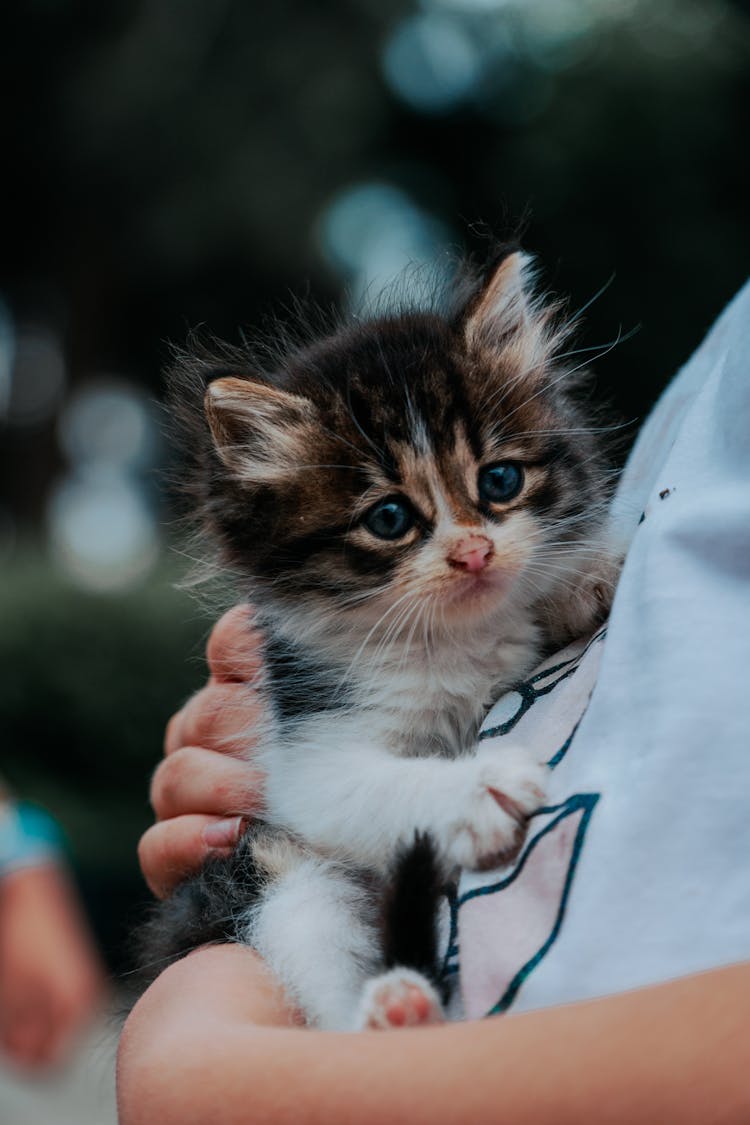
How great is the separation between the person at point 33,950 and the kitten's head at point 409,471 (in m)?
2.40

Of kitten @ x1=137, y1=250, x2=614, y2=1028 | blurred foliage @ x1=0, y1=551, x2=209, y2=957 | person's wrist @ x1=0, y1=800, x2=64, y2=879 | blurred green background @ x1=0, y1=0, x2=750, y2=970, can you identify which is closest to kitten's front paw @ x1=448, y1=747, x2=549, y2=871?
kitten @ x1=137, y1=250, x2=614, y2=1028

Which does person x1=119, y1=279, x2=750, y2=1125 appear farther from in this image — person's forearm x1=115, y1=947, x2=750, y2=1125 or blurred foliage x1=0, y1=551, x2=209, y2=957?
blurred foliage x1=0, y1=551, x2=209, y2=957

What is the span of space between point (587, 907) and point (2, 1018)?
357 cm

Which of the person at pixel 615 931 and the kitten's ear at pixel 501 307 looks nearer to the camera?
the person at pixel 615 931

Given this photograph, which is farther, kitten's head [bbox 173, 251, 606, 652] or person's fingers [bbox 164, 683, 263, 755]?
person's fingers [bbox 164, 683, 263, 755]

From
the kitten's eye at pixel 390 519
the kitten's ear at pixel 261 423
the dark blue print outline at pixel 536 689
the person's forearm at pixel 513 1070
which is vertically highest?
the kitten's ear at pixel 261 423

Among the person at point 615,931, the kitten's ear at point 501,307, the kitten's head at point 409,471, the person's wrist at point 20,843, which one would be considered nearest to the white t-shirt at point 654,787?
the person at point 615,931

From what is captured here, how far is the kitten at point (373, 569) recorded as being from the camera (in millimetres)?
1673

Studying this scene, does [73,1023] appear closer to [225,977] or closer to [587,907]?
[225,977]

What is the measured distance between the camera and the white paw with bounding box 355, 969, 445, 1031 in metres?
1.26

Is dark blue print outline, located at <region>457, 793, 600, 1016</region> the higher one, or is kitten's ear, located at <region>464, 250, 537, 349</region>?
kitten's ear, located at <region>464, 250, 537, 349</region>

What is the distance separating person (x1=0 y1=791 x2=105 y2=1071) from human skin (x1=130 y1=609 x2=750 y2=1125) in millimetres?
2811

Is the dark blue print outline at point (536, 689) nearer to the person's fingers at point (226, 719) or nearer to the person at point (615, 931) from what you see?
the person at point (615, 931)

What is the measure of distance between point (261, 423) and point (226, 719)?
59 cm
